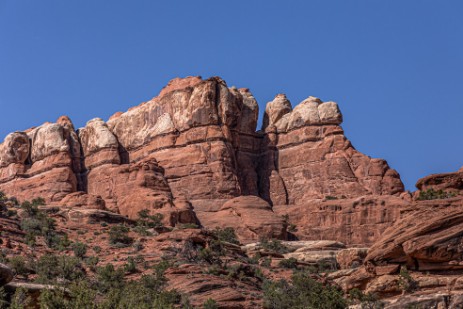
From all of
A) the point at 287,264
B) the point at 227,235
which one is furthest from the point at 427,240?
the point at 227,235

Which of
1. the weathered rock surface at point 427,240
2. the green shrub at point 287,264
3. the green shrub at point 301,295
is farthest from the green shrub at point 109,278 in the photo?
the green shrub at point 287,264

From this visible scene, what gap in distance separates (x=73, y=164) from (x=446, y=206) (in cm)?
6743

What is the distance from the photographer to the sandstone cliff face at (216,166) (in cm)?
8750

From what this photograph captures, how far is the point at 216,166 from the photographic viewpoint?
317ft

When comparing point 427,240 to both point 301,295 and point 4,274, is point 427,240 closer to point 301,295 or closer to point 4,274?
point 301,295

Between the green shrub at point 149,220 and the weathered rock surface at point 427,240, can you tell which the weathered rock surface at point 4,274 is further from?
the green shrub at point 149,220

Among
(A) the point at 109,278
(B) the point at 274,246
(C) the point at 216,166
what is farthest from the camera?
(C) the point at 216,166

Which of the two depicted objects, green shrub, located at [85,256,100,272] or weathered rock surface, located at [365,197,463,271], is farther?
green shrub, located at [85,256,100,272]

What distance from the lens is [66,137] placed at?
106875 millimetres

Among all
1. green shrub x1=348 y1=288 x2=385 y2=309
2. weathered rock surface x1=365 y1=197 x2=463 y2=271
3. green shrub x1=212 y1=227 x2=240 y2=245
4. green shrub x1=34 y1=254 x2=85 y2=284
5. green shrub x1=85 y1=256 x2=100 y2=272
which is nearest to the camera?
green shrub x1=348 y1=288 x2=385 y2=309

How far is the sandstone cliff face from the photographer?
3445 inches

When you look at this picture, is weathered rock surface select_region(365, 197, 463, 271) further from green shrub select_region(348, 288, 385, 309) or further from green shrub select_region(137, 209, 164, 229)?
green shrub select_region(137, 209, 164, 229)

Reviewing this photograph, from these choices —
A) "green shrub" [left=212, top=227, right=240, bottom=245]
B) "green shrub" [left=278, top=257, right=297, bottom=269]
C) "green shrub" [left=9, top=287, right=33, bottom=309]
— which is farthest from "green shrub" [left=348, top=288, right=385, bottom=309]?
"green shrub" [left=212, top=227, right=240, bottom=245]

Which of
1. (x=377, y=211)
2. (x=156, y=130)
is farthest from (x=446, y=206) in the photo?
(x=156, y=130)
